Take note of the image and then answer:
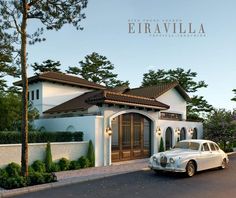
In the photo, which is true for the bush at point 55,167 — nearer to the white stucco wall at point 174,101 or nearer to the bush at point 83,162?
the bush at point 83,162

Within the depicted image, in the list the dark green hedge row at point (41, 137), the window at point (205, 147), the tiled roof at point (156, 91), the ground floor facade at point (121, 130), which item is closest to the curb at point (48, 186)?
the ground floor facade at point (121, 130)

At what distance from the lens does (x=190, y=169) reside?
44.0 feet

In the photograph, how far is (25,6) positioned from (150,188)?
8.84 meters

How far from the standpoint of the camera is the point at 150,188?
1091 centimetres

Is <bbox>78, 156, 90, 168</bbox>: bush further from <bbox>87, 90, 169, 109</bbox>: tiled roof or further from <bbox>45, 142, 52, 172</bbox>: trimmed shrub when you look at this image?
<bbox>87, 90, 169, 109</bbox>: tiled roof

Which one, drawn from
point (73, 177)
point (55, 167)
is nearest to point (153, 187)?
point (73, 177)

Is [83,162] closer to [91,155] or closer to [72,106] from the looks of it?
[91,155]

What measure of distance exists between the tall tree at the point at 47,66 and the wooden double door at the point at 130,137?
101 feet

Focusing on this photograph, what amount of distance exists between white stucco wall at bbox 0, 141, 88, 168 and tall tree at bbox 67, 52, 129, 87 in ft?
104

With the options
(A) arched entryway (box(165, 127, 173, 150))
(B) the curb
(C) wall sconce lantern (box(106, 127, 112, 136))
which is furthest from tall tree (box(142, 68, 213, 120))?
(B) the curb

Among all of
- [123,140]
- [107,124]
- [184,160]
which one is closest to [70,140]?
[107,124]

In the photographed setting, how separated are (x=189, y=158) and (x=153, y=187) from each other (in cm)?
301

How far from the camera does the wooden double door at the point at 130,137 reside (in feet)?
61.5

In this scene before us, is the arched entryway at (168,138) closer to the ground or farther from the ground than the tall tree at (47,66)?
closer to the ground
